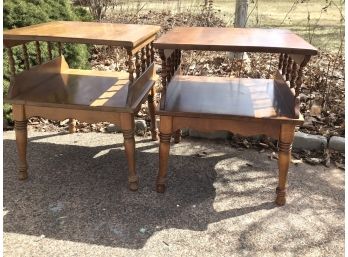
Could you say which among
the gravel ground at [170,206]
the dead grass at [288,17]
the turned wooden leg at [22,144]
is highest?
the dead grass at [288,17]

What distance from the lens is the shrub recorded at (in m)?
3.55

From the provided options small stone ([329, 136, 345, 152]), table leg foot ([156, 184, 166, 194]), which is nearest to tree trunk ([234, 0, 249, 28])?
small stone ([329, 136, 345, 152])

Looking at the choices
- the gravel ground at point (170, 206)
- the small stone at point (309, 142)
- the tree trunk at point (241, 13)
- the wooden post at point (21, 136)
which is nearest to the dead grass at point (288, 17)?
the tree trunk at point (241, 13)

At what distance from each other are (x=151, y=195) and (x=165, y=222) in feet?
1.02

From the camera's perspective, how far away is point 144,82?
296 cm

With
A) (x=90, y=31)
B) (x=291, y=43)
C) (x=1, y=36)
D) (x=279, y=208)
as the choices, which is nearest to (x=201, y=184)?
(x=279, y=208)

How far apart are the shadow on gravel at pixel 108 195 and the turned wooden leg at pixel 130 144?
7 centimetres

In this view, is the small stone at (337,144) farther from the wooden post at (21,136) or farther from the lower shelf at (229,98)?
the wooden post at (21,136)

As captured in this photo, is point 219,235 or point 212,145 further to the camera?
point 212,145

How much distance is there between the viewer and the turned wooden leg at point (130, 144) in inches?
98.3

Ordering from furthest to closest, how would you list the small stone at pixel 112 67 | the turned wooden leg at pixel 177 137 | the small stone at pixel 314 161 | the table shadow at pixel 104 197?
the small stone at pixel 112 67, the turned wooden leg at pixel 177 137, the small stone at pixel 314 161, the table shadow at pixel 104 197

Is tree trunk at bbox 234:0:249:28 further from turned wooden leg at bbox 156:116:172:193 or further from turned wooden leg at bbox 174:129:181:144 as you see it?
turned wooden leg at bbox 156:116:172:193

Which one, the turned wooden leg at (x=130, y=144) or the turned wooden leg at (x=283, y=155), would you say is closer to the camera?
the turned wooden leg at (x=283, y=155)

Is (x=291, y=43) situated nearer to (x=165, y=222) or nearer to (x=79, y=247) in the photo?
(x=165, y=222)
